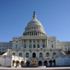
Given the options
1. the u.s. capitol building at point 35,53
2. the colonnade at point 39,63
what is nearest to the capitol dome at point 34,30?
the u.s. capitol building at point 35,53

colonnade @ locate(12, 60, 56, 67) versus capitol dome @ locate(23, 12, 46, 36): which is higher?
capitol dome @ locate(23, 12, 46, 36)

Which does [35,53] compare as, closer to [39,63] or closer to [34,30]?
[39,63]

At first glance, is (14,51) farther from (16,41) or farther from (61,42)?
(61,42)

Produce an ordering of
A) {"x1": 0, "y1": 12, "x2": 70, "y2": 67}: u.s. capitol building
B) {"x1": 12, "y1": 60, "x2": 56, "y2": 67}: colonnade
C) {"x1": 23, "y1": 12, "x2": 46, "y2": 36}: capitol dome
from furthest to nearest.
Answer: {"x1": 23, "y1": 12, "x2": 46, "y2": 36}: capitol dome, {"x1": 12, "y1": 60, "x2": 56, "y2": 67}: colonnade, {"x1": 0, "y1": 12, "x2": 70, "y2": 67}: u.s. capitol building

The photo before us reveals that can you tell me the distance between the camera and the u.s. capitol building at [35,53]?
6203 cm

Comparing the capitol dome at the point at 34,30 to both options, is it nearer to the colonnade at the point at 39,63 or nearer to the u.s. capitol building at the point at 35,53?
the u.s. capitol building at the point at 35,53

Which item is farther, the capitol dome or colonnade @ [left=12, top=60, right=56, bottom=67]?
the capitol dome

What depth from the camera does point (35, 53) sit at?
7888 centimetres

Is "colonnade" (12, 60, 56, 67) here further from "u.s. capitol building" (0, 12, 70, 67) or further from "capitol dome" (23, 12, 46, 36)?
"capitol dome" (23, 12, 46, 36)

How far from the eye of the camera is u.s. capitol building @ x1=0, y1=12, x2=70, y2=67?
62.0m

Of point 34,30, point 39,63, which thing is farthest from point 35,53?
point 34,30

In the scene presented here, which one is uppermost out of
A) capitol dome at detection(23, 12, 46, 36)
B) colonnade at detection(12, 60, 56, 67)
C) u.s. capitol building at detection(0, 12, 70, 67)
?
capitol dome at detection(23, 12, 46, 36)

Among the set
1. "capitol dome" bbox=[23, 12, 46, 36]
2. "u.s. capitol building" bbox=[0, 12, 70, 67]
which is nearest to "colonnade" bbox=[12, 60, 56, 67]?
"u.s. capitol building" bbox=[0, 12, 70, 67]

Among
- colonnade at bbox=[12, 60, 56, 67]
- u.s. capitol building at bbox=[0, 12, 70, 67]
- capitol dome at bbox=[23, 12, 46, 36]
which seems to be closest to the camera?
u.s. capitol building at bbox=[0, 12, 70, 67]
